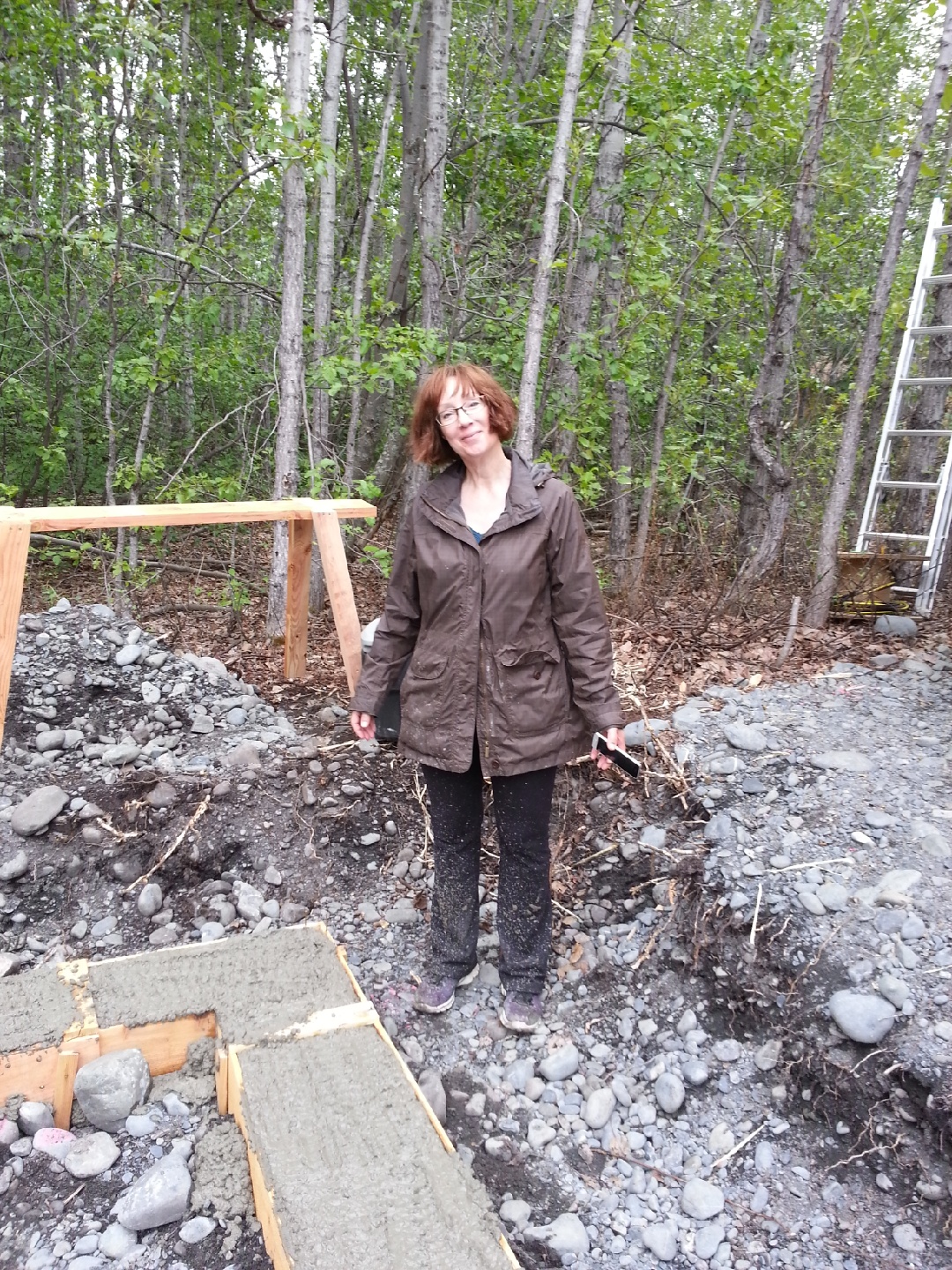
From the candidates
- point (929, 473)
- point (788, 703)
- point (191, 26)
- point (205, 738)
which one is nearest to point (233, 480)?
point (205, 738)

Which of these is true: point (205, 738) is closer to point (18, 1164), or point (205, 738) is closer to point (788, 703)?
point (18, 1164)

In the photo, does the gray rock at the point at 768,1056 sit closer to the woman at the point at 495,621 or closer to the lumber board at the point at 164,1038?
the woman at the point at 495,621

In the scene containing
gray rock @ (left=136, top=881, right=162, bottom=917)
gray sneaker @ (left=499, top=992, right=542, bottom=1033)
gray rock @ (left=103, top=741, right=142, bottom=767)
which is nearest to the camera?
gray sneaker @ (left=499, top=992, right=542, bottom=1033)

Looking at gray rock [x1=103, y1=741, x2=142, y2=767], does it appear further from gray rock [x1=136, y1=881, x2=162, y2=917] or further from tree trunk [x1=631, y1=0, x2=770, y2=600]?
tree trunk [x1=631, y1=0, x2=770, y2=600]

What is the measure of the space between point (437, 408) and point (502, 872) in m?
1.56

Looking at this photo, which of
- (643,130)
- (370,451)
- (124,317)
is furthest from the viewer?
(370,451)

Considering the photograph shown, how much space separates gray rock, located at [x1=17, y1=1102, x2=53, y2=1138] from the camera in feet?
7.79

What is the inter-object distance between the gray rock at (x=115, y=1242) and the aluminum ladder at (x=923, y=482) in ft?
19.0

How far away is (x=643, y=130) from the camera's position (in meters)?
6.37

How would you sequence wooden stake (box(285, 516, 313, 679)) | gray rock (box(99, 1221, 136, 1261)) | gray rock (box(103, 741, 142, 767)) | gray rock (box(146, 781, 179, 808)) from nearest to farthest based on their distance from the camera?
gray rock (box(99, 1221, 136, 1261))
gray rock (box(146, 781, 179, 808))
gray rock (box(103, 741, 142, 767))
wooden stake (box(285, 516, 313, 679))

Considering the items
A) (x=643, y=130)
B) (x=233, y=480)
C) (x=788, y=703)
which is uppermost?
(x=643, y=130)

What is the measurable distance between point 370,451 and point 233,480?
4.26m

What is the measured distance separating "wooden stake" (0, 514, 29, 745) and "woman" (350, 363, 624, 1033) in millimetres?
1548

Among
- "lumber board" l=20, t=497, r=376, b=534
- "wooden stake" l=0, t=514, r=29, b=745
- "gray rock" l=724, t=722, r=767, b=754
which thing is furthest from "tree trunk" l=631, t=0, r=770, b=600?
"wooden stake" l=0, t=514, r=29, b=745
